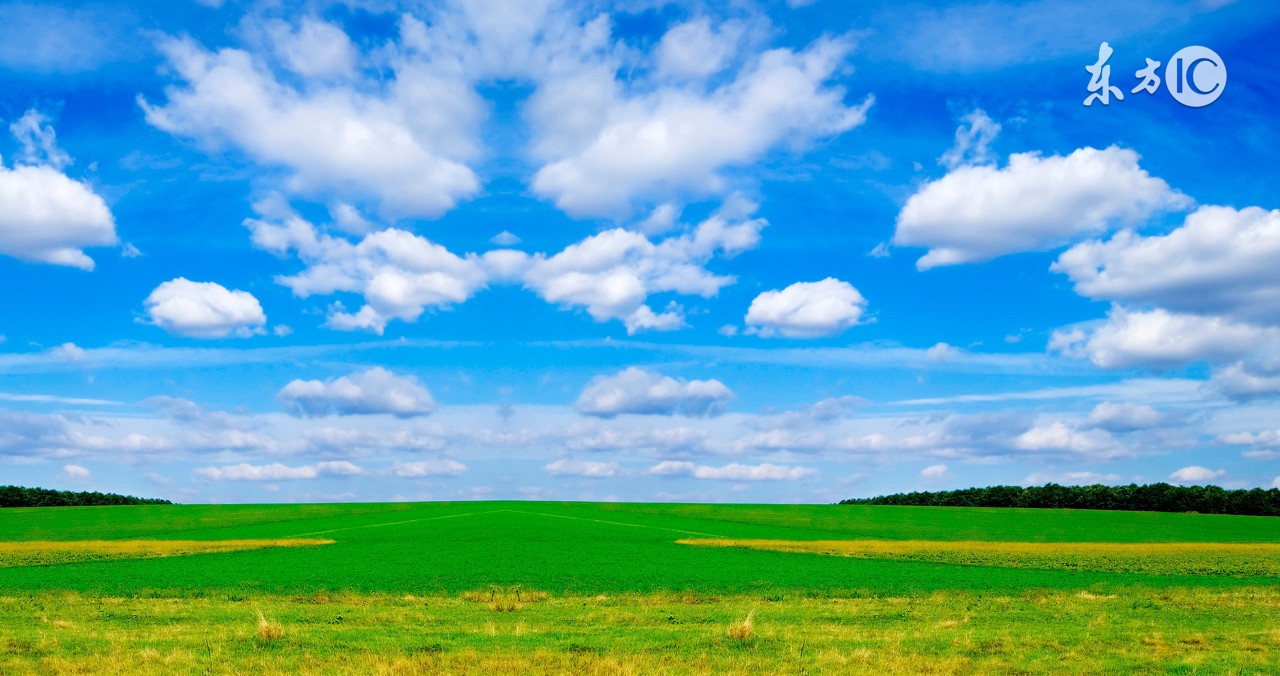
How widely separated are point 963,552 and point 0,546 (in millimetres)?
79808

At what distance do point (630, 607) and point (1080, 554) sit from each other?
4658 centimetres

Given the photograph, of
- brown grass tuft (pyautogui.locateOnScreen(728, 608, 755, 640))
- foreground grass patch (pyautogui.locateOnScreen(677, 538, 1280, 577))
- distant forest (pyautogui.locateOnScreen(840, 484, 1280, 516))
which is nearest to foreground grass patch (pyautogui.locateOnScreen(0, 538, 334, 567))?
foreground grass patch (pyautogui.locateOnScreen(677, 538, 1280, 577))

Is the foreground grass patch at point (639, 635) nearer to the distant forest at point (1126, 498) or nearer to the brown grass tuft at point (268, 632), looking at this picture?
the brown grass tuft at point (268, 632)

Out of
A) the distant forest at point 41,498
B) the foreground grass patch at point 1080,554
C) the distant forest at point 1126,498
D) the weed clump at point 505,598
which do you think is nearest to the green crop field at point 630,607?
the weed clump at point 505,598

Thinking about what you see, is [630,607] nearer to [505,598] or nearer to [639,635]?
[505,598]

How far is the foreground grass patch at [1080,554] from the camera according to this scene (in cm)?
4772

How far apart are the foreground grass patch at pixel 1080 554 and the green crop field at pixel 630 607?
1.31ft

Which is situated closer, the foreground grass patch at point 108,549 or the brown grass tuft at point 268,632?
the brown grass tuft at point 268,632

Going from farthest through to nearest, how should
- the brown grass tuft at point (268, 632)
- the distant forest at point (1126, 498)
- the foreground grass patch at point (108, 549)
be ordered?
1. the distant forest at point (1126, 498)
2. the foreground grass patch at point (108, 549)
3. the brown grass tuft at point (268, 632)

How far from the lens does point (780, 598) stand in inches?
1252

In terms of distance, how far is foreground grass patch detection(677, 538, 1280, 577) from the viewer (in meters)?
47.7

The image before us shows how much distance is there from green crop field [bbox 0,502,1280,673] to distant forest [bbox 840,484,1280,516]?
281ft

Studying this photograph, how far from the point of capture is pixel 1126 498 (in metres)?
149

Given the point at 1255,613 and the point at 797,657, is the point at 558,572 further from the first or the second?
the point at 1255,613
